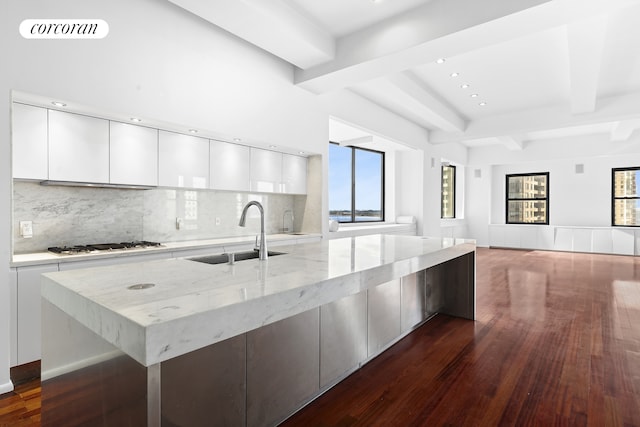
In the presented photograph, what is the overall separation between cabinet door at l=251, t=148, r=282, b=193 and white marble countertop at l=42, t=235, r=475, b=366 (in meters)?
2.31

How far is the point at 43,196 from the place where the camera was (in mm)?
2836

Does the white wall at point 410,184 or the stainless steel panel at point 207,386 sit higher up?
the white wall at point 410,184

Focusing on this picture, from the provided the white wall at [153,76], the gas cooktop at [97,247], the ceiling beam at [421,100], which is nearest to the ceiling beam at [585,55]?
the ceiling beam at [421,100]

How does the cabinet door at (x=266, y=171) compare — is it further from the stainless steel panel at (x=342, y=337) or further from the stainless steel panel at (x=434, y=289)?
the stainless steel panel at (x=342, y=337)

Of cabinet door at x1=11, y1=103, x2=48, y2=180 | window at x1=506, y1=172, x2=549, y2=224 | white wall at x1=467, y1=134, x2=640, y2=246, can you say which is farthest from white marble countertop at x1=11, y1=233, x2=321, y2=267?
window at x1=506, y1=172, x2=549, y2=224

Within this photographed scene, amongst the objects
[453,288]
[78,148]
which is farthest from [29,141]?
[453,288]

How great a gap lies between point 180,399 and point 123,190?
2626 millimetres

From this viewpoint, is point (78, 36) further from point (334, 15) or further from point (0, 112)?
point (334, 15)

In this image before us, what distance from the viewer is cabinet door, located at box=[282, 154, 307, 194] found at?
4.72 m

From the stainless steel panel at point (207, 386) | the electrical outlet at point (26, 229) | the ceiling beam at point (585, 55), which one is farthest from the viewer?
the ceiling beam at point (585, 55)

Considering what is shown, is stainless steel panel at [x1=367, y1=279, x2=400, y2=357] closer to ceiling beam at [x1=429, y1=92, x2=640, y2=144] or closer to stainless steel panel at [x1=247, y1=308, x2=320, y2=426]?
stainless steel panel at [x1=247, y1=308, x2=320, y2=426]

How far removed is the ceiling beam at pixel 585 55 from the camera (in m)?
3.27

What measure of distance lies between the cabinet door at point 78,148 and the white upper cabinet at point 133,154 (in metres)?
0.06

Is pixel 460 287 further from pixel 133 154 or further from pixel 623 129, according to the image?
pixel 623 129
